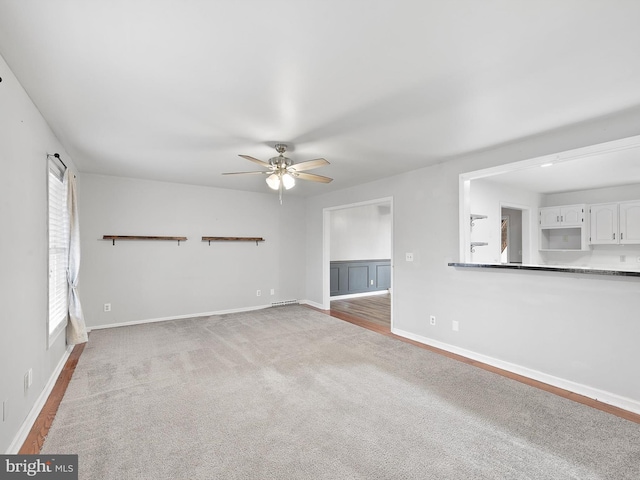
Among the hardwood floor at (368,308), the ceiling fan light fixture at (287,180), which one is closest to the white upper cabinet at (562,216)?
the hardwood floor at (368,308)

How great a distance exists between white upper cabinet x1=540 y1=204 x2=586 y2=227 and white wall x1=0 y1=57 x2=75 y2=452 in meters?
7.37

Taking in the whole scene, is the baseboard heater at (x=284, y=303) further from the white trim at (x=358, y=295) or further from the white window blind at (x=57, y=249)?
the white window blind at (x=57, y=249)

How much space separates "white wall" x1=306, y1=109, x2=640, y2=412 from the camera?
8.34 feet

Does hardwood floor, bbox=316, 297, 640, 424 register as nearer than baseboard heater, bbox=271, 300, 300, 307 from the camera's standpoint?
Yes

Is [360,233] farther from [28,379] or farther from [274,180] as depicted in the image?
[28,379]

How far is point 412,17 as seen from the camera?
4.69 feet

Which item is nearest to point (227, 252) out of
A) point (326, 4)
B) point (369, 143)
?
point (369, 143)

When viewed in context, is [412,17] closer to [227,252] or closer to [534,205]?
[227,252]

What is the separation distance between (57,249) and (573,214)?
779 cm

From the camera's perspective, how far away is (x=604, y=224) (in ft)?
16.9

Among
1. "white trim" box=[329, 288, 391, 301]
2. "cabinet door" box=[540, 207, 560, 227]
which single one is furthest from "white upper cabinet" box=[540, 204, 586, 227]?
"white trim" box=[329, 288, 391, 301]

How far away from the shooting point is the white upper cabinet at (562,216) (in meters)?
5.38

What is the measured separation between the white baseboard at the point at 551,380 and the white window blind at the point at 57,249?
14.5ft

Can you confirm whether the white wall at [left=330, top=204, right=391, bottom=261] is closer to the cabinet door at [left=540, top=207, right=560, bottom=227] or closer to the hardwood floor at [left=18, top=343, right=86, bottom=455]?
the cabinet door at [left=540, top=207, right=560, bottom=227]
